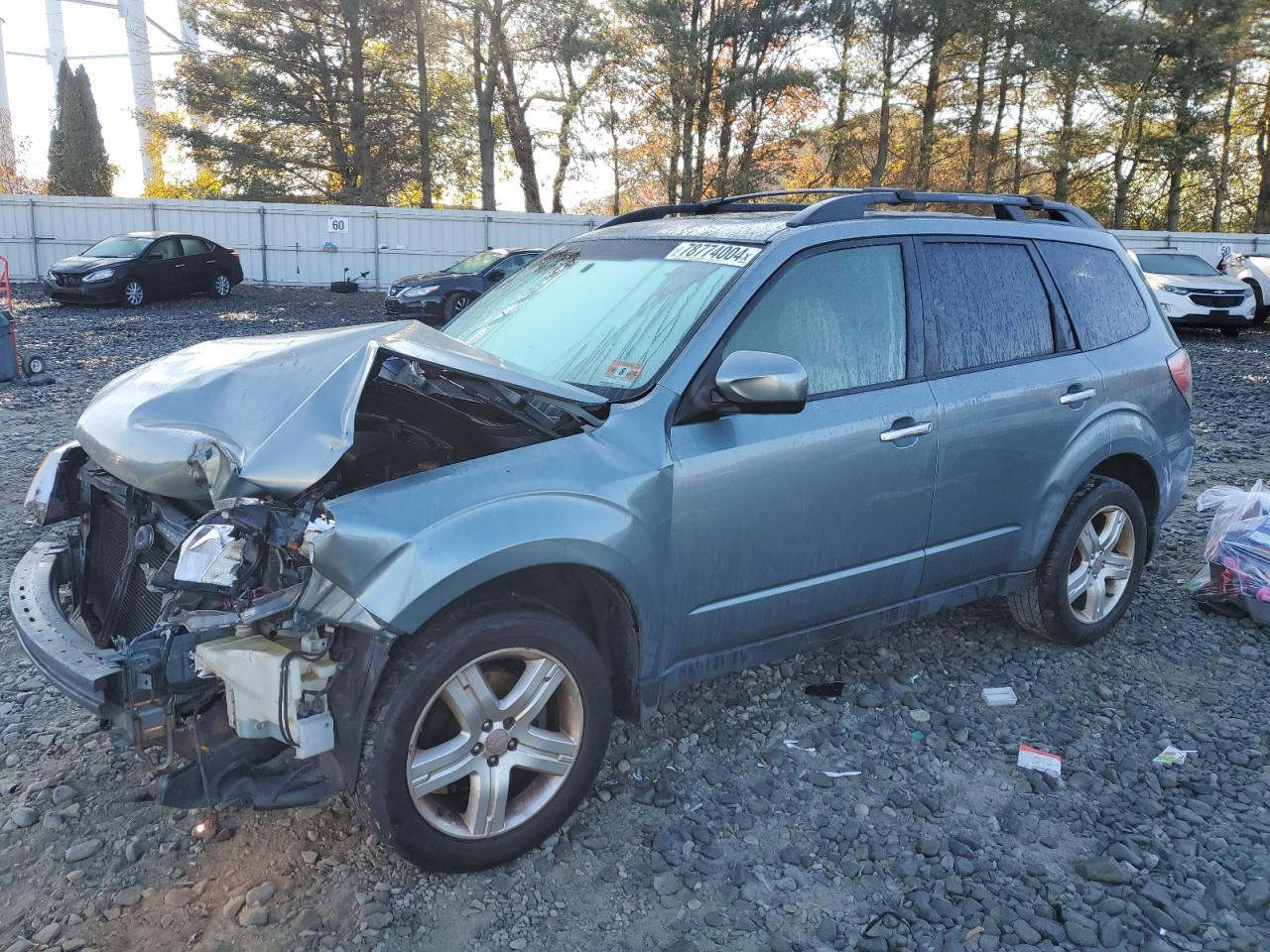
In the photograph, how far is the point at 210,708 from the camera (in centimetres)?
263

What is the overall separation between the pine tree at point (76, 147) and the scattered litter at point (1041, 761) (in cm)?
3987

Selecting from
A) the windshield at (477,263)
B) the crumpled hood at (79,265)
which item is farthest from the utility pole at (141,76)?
the windshield at (477,263)

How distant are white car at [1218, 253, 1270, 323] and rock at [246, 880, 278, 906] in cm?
2039

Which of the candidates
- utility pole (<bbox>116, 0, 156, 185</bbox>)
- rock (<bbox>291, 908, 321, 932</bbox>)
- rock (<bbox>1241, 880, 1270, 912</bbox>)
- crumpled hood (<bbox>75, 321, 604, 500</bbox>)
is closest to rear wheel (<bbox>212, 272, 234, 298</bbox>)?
utility pole (<bbox>116, 0, 156, 185</bbox>)

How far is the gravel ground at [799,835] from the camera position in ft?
8.89

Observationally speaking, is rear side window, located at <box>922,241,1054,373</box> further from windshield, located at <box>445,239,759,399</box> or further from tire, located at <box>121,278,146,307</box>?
tire, located at <box>121,278,146,307</box>

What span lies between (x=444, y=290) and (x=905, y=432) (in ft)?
49.4

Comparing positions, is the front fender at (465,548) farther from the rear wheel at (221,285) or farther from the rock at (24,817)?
the rear wheel at (221,285)

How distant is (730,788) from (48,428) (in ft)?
24.2

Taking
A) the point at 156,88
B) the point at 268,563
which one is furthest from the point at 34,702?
the point at 156,88

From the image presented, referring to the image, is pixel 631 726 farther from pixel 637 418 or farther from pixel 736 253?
pixel 736 253

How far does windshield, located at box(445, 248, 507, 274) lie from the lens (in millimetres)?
18547

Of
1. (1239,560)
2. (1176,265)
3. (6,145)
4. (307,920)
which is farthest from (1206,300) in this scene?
(6,145)

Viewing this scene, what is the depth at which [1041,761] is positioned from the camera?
11.8 feet
